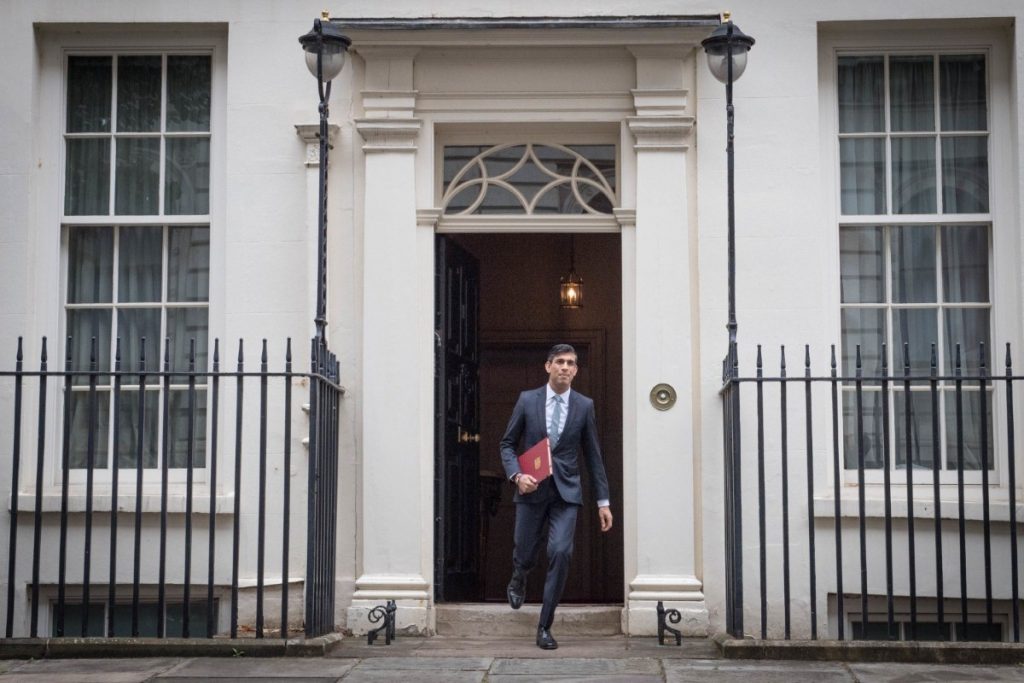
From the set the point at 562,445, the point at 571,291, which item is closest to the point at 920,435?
the point at 562,445

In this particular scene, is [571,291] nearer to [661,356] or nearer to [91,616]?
[661,356]

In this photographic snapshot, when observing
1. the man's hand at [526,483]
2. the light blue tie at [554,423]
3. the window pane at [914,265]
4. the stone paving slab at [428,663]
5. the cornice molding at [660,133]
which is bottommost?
the stone paving slab at [428,663]

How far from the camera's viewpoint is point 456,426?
10680mm

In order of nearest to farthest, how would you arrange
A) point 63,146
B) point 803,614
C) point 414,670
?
1. point 414,670
2. point 803,614
3. point 63,146

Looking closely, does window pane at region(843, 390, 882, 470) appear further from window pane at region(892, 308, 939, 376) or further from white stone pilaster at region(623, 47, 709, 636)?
white stone pilaster at region(623, 47, 709, 636)

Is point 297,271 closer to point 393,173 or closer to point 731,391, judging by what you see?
point 393,173

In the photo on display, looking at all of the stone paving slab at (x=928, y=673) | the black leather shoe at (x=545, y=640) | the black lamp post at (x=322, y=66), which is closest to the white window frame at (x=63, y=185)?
the black lamp post at (x=322, y=66)

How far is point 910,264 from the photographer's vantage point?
10.1m

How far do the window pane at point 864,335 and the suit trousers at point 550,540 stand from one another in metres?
2.26

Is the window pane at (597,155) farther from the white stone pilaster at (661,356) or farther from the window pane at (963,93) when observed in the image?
the window pane at (963,93)

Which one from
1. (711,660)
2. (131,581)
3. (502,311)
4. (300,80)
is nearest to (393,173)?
(300,80)

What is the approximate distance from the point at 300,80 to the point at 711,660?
4.61 metres

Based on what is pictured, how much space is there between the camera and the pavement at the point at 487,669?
762cm

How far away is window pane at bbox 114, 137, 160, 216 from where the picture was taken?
1034 cm
